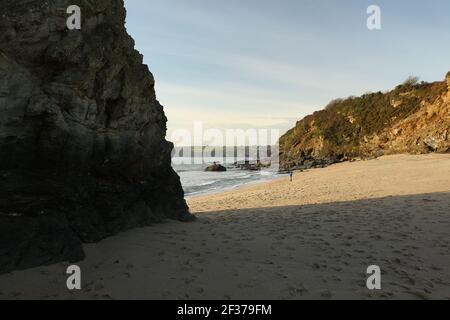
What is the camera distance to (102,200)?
819 centimetres

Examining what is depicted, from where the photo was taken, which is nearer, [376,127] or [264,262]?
[264,262]

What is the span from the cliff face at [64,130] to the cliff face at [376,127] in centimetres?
4343

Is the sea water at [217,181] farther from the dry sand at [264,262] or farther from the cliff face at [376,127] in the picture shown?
the dry sand at [264,262]

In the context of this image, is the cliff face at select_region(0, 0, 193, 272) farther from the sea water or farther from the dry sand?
the sea water

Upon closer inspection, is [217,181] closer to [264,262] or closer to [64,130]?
[264,262]

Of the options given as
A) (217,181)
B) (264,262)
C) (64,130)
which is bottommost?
(217,181)

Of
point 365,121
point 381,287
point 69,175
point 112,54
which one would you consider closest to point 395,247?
point 381,287

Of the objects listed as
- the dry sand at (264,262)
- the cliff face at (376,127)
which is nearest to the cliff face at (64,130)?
the dry sand at (264,262)

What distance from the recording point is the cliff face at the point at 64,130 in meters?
6.07

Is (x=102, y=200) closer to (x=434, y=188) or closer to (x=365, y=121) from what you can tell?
(x=434, y=188)

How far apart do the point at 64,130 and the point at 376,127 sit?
62.0 meters

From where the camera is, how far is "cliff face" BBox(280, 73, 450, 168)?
45531mm

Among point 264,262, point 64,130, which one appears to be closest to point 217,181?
point 264,262

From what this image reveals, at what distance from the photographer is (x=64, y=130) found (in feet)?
21.8
